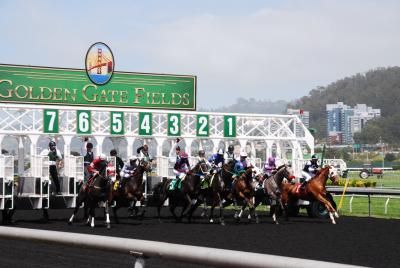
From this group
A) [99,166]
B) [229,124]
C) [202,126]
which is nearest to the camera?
[99,166]

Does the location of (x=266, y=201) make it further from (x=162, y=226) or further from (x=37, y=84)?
(x=37, y=84)

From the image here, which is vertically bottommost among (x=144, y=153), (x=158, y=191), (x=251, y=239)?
(x=251, y=239)

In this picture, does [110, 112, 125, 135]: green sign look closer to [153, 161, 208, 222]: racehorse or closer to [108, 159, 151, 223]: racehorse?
[153, 161, 208, 222]: racehorse

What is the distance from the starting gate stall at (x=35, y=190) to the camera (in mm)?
20498

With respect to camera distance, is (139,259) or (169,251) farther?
(139,259)

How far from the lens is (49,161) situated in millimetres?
21344

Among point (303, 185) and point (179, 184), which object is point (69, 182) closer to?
point (179, 184)

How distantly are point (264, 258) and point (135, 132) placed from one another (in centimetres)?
2891

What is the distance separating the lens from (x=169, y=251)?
160 inches

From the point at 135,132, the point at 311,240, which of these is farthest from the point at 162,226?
the point at 135,132

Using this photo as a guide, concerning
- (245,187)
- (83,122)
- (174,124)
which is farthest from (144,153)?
→ (174,124)

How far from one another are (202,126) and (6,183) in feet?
44.7

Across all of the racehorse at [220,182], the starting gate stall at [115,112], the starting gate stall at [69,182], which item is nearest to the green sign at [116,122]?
the starting gate stall at [115,112]

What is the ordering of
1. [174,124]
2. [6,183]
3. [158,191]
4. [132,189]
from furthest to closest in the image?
[174,124] < [158,191] < [132,189] < [6,183]
